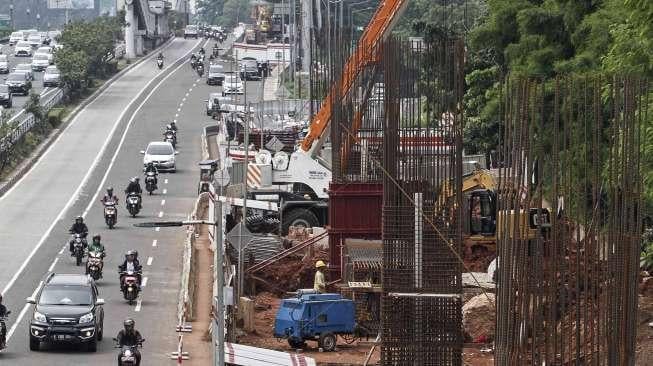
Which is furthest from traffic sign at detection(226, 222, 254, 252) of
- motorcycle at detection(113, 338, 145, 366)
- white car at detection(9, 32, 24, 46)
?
white car at detection(9, 32, 24, 46)

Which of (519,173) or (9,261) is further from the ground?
(519,173)

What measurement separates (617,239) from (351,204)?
20.2 m

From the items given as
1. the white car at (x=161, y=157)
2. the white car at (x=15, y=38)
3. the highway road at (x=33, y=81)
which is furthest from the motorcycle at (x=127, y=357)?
the white car at (x=15, y=38)

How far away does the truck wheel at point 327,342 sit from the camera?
118 feet

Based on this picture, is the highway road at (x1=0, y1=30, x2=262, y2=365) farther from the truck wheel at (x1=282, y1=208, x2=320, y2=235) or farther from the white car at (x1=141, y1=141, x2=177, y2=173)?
the truck wheel at (x1=282, y1=208, x2=320, y2=235)

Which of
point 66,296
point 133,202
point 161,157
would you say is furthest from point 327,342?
point 161,157

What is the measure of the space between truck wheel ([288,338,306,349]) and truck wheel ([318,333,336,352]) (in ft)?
1.24

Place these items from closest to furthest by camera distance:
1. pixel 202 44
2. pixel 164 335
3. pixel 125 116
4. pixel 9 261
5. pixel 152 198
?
pixel 164 335 → pixel 9 261 → pixel 152 198 → pixel 125 116 → pixel 202 44

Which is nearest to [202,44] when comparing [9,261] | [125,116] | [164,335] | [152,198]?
[125,116]

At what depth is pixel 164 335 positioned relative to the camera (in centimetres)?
3894

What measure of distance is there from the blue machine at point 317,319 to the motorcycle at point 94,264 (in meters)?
10.1

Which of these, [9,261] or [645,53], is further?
[9,261]

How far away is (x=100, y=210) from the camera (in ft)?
204

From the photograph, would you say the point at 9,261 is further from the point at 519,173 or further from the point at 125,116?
the point at 125,116
